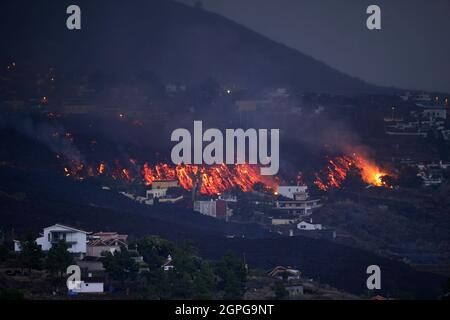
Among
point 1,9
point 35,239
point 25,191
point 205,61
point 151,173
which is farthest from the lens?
point 205,61

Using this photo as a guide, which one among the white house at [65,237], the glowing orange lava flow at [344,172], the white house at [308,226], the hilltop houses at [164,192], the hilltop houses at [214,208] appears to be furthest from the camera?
the glowing orange lava flow at [344,172]

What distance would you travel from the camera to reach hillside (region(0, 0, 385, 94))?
43656 millimetres

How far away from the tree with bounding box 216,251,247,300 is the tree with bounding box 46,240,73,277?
240cm

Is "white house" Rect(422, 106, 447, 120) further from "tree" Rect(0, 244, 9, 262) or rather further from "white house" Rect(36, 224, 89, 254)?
"tree" Rect(0, 244, 9, 262)

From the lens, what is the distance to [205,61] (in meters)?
49.2

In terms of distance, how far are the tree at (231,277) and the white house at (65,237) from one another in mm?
2612

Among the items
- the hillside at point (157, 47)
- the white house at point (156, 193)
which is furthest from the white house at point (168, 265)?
the hillside at point (157, 47)

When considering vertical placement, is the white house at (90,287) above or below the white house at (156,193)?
below

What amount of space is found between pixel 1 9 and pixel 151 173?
16654mm

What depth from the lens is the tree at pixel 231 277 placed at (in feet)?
59.4

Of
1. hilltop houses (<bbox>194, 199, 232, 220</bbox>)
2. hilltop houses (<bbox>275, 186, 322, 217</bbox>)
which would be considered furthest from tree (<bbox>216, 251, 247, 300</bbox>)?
hilltop houses (<bbox>275, 186, 322, 217</bbox>)

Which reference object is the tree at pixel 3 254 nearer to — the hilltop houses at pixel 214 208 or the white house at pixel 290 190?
the hilltop houses at pixel 214 208

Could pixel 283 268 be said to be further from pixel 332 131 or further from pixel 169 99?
pixel 169 99
